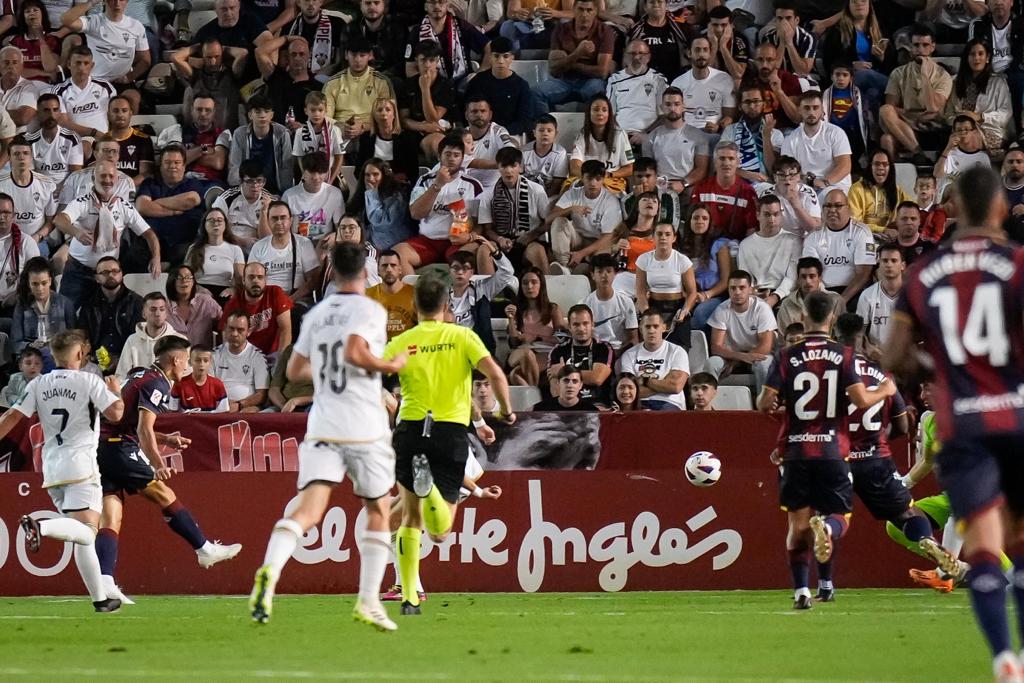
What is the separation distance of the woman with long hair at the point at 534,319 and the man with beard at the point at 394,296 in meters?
1.09

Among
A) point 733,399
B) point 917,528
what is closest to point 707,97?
point 733,399

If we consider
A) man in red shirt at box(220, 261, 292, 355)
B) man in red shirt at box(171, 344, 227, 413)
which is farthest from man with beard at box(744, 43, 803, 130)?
man in red shirt at box(171, 344, 227, 413)

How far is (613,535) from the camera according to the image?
1526 centimetres

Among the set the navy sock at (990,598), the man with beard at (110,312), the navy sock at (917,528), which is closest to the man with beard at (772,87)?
the navy sock at (917,528)

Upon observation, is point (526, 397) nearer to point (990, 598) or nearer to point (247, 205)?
point (247, 205)

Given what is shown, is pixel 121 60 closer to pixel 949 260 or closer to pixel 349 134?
pixel 349 134

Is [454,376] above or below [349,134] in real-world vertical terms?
below

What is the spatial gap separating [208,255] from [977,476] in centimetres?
1345

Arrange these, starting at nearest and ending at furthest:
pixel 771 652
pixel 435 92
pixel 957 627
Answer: pixel 771 652
pixel 957 627
pixel 435 92

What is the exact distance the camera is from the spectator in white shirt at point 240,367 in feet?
56.7

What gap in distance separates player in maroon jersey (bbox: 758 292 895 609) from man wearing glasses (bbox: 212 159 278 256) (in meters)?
8.80

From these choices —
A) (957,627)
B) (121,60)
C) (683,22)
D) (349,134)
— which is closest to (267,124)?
(349,134)

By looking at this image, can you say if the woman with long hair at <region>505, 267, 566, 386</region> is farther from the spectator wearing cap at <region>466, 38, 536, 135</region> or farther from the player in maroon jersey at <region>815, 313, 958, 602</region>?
the player in maroon jersey at <region>815, 313, 958, 602</region>

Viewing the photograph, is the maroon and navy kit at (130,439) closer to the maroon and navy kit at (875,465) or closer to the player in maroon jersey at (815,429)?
the player in maroon jersey at (815,429)
